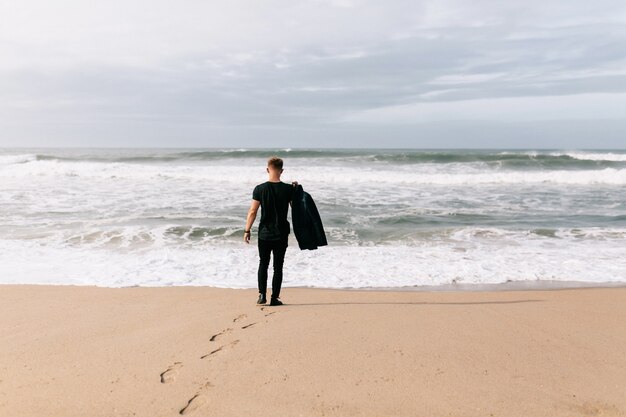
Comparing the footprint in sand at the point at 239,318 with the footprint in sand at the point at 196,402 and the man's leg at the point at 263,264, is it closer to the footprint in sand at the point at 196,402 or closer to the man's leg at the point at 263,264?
the man's leg at the point at 263,264

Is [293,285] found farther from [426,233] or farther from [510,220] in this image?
[510,220]

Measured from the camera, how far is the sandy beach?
2994mm

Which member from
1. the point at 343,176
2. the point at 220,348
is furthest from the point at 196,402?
the point at 343,176

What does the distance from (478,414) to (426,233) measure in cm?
764

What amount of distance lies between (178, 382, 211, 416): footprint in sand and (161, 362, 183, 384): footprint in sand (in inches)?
11.3

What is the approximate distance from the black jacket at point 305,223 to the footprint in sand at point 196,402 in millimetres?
2323

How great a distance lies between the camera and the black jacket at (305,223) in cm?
522

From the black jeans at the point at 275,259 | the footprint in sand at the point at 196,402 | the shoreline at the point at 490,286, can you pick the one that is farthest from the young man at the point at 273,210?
the footprint in sand at the point at 196,402

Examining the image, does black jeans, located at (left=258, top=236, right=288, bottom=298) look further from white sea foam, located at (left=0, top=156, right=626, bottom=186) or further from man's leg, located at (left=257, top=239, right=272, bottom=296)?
white sea foam, located at (left=0, top=156, right=626, bottom=186)

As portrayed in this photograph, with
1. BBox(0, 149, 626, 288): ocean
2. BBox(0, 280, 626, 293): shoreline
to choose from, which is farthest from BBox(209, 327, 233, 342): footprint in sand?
BBox(0, 149, 626, 288): ocean

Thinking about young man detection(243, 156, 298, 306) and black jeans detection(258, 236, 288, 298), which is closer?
young man detection(243, 156, 298, 306)

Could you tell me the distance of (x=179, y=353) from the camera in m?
3.73

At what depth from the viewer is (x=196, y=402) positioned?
297cm

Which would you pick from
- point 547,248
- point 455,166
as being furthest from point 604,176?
point 547,248
